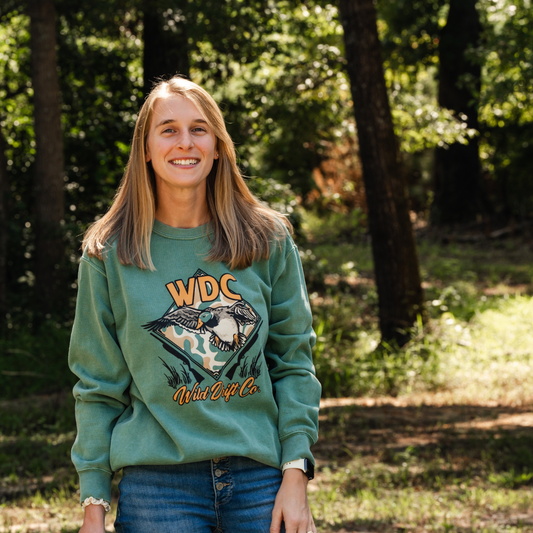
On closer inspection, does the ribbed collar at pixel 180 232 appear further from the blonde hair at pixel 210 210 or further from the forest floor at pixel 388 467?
the forest floor at pixel 388 467

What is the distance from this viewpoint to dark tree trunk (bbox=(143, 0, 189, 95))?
826 centimetres

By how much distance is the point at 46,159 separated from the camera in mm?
8523

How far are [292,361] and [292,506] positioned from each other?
41 cm

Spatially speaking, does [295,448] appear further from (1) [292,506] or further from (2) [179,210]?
(2) [179,210]

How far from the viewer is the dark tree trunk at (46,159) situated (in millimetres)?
8391

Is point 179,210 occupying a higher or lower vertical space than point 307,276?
higher

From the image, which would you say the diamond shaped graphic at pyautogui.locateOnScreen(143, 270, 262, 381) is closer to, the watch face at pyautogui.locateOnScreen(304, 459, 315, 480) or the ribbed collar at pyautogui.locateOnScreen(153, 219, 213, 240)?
the ribbed collar at pyautogui.locateOnScreen(153, 219, 213, 240)

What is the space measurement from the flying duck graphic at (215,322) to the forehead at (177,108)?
579mm

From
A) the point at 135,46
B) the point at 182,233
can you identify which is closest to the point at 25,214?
the point at 135,46

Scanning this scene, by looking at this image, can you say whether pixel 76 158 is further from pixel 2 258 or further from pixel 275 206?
pixel 275 206

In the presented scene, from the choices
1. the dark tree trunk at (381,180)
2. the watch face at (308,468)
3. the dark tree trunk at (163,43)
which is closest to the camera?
the watch face at (308,468)

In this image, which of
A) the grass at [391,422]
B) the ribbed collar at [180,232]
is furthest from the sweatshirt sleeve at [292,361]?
the grass at [391,422]

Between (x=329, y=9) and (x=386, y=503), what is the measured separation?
24.4 ft

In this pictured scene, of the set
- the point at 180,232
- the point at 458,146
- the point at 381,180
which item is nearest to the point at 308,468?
the point at 180,232
